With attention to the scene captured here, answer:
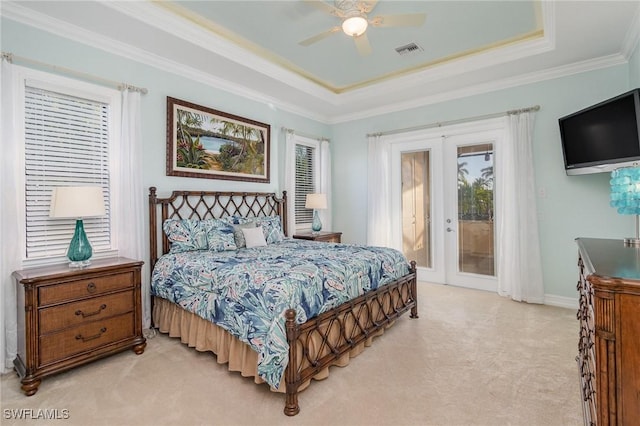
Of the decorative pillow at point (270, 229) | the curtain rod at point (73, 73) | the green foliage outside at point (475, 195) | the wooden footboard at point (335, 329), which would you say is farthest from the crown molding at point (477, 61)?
the curtain rod at point (73, 73)

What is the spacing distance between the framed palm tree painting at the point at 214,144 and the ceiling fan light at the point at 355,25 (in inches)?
82.0

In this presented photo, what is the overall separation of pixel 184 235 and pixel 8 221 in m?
1.37

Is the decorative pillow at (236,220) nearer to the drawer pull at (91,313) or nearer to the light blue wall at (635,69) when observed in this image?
the drawer pull at (91,313)

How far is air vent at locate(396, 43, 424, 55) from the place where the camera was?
12.2 ft

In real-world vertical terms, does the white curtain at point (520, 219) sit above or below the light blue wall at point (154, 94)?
below

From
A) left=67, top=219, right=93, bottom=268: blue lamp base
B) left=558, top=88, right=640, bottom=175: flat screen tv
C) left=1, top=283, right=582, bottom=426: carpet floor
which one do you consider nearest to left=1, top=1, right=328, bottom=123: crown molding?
left=67, top=219, right=93, bottom=268: blue lamp base

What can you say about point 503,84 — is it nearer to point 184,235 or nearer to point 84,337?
point 184,235

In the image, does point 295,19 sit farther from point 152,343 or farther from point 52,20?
point 152,343

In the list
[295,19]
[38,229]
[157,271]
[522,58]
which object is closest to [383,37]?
[295,19]

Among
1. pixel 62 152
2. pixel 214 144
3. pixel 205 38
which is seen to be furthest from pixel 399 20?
pixel 62 152

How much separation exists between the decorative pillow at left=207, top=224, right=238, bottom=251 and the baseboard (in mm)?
3952

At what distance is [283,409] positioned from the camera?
6.64 ft

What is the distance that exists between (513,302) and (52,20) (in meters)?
5.75

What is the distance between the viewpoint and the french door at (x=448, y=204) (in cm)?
461
